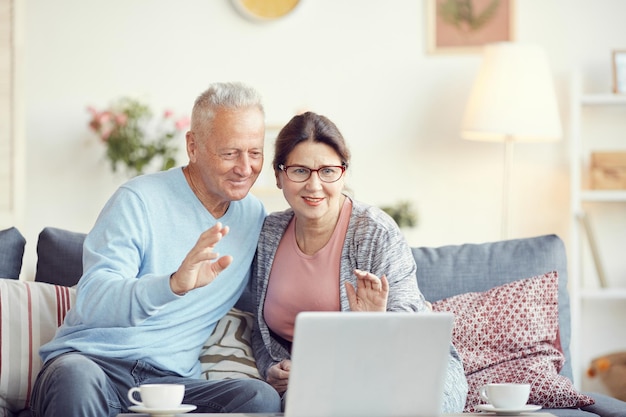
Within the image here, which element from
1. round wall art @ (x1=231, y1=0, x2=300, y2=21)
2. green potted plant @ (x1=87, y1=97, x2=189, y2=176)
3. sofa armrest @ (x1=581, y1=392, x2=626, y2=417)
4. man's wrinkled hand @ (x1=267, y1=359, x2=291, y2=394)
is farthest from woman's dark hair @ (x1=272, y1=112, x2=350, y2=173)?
round wall art @ (x1=231, y1=0, x2=300, y2=21)

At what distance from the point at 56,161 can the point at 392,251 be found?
2.41 metres

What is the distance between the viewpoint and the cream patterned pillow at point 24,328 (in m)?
2.58

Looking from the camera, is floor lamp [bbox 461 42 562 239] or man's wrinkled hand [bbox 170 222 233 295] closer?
man's wrinkled hand [bbox 170 222 233 295]

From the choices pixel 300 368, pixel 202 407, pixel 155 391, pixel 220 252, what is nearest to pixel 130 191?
pixel 220 252

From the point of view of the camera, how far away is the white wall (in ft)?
14.3

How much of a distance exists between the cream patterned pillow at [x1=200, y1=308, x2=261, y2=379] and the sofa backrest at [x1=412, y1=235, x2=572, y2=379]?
584mm

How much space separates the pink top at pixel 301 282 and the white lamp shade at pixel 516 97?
63.0 inches

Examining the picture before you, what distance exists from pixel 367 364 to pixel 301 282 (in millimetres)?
868

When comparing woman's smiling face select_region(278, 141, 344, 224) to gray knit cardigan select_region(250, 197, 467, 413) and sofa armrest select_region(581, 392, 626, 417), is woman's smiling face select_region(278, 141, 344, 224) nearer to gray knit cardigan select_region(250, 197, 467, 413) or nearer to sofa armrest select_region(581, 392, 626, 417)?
gray knit cardigan select_region(250, 197, 467, 413)

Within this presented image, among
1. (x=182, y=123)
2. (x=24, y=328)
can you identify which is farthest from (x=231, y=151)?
(x=182, y=123)

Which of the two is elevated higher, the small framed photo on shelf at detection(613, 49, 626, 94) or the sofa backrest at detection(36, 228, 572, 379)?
Answer: the small framed photo on shelf at detection(613, 49, 626, 94)

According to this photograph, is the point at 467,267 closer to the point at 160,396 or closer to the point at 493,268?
the point at 493,268

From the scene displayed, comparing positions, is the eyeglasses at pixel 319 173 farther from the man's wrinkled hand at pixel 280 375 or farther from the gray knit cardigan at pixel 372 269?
the man's wrinkled hand at pixel 280 375

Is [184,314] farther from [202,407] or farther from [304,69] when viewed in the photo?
[304,69]
